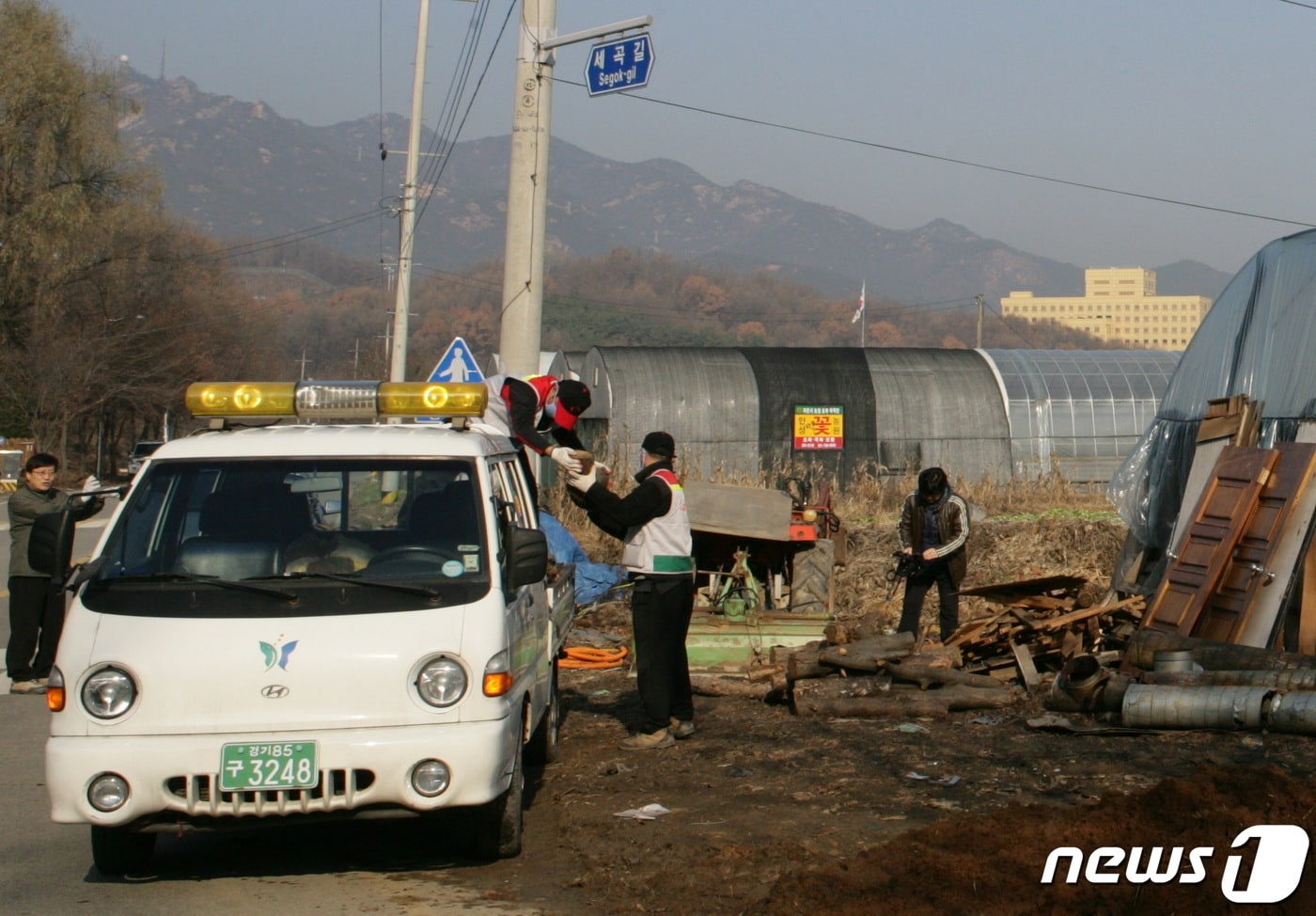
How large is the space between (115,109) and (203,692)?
44523mm

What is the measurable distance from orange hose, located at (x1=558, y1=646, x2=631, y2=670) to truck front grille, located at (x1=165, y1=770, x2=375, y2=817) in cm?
636

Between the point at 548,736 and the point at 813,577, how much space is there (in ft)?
20.9

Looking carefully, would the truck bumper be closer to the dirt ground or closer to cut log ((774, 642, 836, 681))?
the dirt ground

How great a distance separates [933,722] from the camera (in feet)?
30.8

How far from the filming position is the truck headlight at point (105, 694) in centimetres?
571

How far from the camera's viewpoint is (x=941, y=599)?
40.4ft

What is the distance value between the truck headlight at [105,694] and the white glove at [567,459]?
3.30 metres

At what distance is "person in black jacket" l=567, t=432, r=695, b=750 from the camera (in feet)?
28.4

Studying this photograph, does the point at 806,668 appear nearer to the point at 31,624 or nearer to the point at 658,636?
the point at 658,636

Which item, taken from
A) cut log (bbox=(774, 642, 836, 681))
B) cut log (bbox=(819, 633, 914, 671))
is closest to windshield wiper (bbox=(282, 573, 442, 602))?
cut log (bbox=(774, 642, 836, 681))

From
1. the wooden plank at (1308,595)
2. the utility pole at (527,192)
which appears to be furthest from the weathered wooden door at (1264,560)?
the utility pole at (527,192)

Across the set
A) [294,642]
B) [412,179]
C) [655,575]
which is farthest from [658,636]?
[412,179]

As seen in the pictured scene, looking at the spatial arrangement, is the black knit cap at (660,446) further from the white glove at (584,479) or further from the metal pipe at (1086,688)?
the metal pipe at (1086,688)

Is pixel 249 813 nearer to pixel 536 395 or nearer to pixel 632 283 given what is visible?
pixel 536 395
